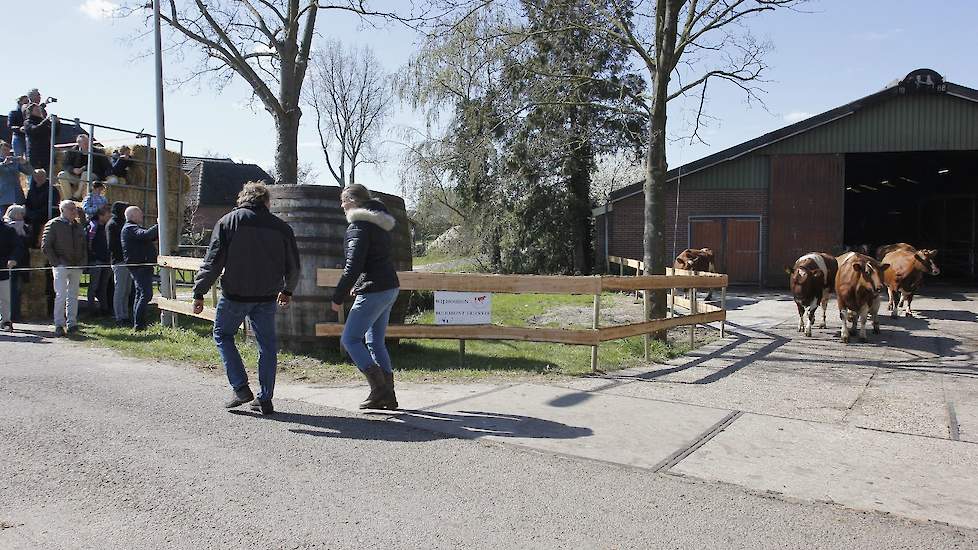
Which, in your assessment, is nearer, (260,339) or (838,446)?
(838,446)

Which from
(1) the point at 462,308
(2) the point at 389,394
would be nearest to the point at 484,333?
(1) the point at 462,308

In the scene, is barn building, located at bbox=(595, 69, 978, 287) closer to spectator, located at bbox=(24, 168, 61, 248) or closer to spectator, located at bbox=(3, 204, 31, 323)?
spectator, located at bbox=(24, 168, 61, 248)

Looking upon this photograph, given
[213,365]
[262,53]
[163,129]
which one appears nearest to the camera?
[213,365]

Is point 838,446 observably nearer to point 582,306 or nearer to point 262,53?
point 582,306

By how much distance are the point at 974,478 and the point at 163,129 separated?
11.8 metres

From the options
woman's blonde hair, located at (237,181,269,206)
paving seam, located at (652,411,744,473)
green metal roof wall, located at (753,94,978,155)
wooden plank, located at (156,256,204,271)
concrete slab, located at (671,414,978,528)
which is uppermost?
green metal roof wall, located at (753,94,978,155)

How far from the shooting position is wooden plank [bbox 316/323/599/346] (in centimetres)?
831

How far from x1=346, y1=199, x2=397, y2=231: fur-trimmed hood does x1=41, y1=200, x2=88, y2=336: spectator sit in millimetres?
6679

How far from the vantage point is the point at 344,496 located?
423 cm

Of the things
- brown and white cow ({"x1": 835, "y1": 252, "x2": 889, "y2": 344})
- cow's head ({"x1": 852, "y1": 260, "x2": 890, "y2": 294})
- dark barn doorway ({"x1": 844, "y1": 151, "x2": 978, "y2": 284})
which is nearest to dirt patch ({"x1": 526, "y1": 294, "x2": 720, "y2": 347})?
brown and white cow ({"x1": 835, "y1": 252, "x2": 889, "y2": 344})

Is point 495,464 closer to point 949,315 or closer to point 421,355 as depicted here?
point 421,355

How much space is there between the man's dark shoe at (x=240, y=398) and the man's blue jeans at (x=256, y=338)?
37mm

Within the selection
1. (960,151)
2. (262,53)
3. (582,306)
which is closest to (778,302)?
(582,306)

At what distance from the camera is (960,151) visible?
21938 mm
